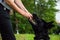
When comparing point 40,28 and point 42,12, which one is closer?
point 40,28

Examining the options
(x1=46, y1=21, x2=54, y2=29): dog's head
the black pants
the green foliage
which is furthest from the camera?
the green foliage

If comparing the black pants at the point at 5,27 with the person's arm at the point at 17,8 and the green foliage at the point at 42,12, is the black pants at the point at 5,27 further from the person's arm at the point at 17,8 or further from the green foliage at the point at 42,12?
the green foliage at the point at 42,12

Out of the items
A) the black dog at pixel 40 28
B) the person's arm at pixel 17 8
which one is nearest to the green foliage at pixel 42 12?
the person's arm at pixel 17 8

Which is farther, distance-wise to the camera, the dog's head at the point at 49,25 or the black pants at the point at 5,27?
the black pants at the point at 5,27

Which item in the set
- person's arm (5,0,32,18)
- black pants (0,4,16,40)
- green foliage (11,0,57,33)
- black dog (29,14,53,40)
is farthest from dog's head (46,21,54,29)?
green foliage (11,0,57,33)

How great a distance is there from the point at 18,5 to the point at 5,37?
17.7 inches

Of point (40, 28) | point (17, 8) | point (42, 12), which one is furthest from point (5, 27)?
point (42, 12)

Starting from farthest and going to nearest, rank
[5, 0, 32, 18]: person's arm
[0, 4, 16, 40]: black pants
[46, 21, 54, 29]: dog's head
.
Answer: [0, 4, 16, 40]: black pants, [5, 0, 32, 18]: person's arm, [46, 21, 54, 29]: dog's head

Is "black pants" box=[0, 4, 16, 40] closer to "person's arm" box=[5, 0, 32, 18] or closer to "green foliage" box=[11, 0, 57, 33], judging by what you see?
"person's arm" box=[5, 0, 32, 18]

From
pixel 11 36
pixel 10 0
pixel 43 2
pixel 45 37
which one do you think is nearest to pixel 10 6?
Answer: pixel 10 0

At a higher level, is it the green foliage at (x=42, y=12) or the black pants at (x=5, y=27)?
the green foliage at (x=42, y=12)

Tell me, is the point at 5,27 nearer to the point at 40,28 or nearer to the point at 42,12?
the point at 40,28

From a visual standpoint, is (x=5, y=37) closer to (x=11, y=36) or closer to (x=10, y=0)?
(x=11, y=36)

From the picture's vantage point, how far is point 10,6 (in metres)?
4.08
